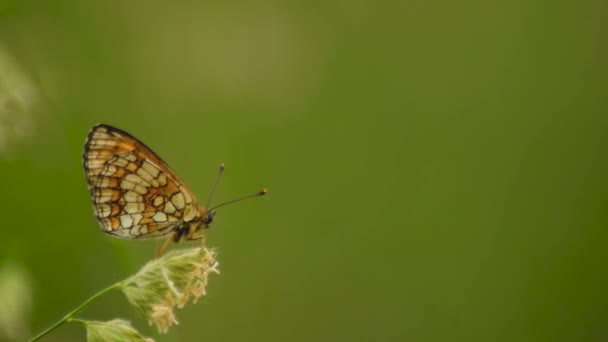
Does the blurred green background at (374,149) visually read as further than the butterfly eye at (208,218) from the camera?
Yes

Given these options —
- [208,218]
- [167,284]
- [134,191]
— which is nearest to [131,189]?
[134,191]

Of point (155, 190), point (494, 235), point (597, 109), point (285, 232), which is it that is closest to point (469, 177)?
point (494, 235)

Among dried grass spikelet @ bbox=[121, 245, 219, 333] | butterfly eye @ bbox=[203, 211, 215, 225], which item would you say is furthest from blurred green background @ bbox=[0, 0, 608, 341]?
dried grass spikelet @ bbox=[121, 245, 219, 333]

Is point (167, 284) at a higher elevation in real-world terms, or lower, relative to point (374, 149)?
lower

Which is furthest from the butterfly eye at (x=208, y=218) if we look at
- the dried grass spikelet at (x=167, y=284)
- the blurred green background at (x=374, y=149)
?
the blurred green background at (x=374, y=149)

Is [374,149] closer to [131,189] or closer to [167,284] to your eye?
[131,189]

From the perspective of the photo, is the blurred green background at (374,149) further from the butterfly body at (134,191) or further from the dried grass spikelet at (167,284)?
the dried grass spikelet at (167,284)

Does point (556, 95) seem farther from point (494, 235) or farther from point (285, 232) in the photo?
point (285, 232)
